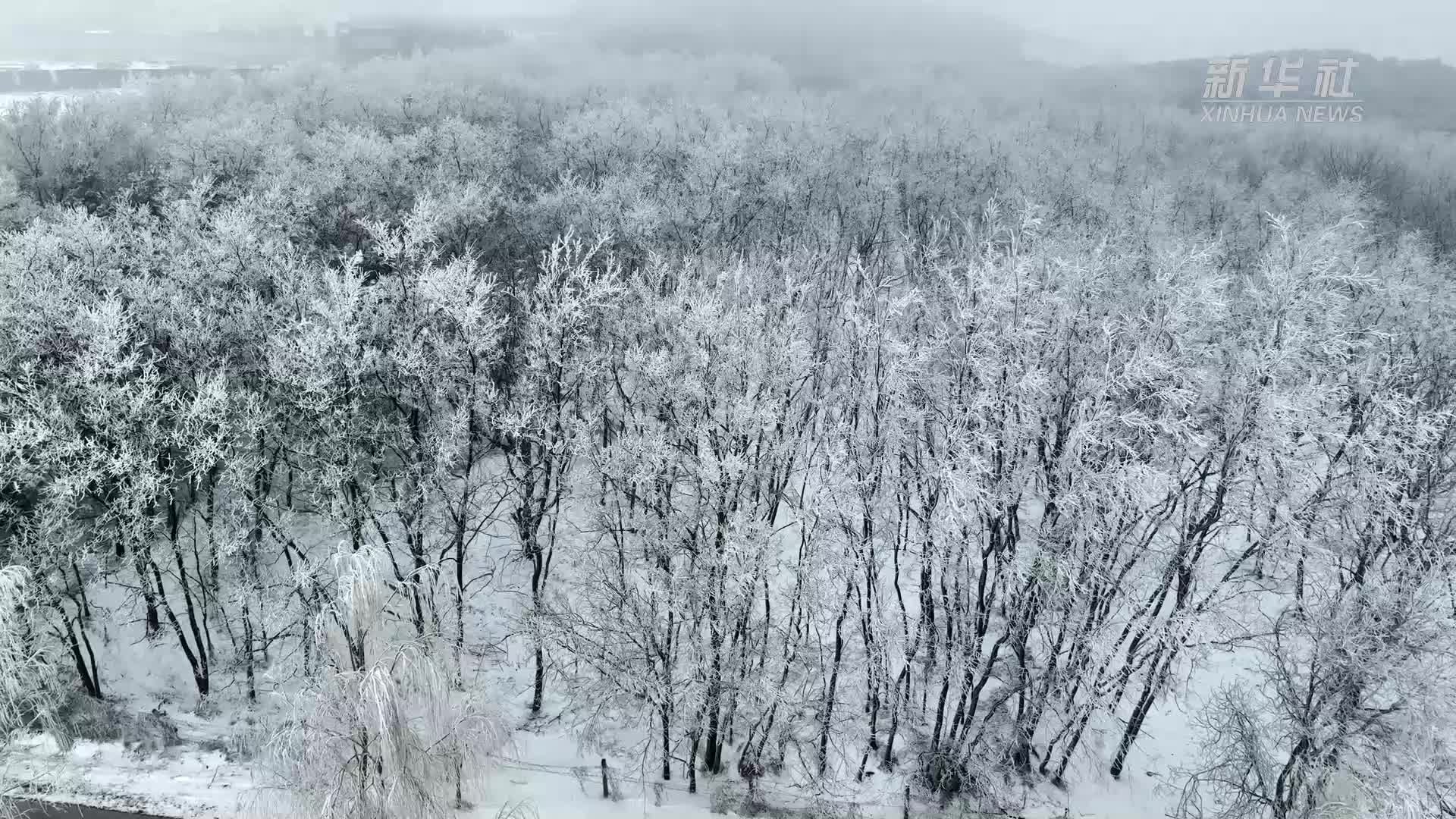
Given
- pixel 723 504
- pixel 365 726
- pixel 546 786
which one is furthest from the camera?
pixel 546 786

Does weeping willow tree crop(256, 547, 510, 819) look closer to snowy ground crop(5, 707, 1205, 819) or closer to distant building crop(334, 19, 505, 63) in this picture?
snowy ground crop(5, 707, 1205, 819)

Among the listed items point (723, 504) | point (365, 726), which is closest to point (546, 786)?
point (365, 726)

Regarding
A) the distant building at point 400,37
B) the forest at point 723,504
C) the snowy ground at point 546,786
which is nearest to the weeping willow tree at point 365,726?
the forest at point 723,504

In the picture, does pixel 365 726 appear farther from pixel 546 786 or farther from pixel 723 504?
pixel 723 504

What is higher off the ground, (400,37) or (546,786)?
(400,37)

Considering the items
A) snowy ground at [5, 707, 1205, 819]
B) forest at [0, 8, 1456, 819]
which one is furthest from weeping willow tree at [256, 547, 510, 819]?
snowy ground at [5, 707, 1205, 819]

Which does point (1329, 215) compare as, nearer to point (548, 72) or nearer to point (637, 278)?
point (637, 278)
